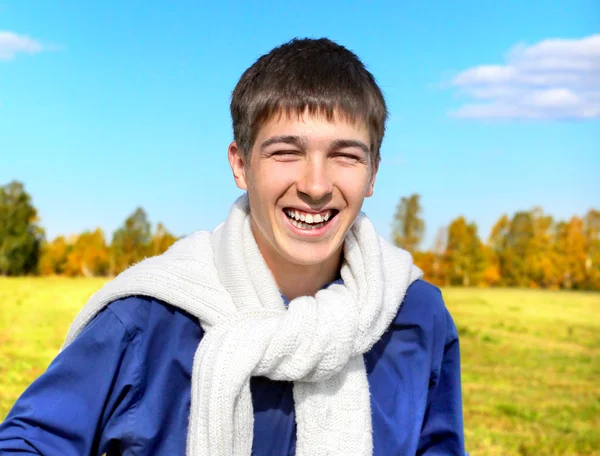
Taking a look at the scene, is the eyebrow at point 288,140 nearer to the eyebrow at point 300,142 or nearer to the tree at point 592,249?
the eyebrow at point 300,142

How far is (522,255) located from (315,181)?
24490 mm

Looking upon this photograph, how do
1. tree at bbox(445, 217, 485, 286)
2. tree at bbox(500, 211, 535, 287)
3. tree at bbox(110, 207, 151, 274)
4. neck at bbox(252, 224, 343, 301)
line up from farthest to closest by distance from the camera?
1. tree at bbox(500, 211, 535, 287)
2. tree at bbox(445, 217, 485, 286)
3. tree at bbox(110, 207, 151, 274)
4. neck at bbox(252, 224, 343, 301)

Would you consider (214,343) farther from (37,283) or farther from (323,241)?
(37,283)

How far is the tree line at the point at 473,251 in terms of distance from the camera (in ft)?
74.9

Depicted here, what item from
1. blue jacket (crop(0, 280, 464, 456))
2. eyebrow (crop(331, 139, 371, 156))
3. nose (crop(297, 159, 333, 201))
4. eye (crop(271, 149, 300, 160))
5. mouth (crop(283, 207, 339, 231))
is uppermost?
eyebrow (crop(331, 139, 371, 156))

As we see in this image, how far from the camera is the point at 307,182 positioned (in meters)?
2.28

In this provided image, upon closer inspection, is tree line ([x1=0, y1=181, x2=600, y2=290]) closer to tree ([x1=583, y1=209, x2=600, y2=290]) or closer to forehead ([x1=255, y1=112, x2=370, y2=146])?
tree ([x1=583, y1=209, x2=600, y2=290])

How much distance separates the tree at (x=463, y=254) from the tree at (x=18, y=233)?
579 inches

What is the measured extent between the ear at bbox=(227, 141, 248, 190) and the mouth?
0.29m

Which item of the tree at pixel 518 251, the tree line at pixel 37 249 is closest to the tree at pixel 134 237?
the tree line at pixel 37 249

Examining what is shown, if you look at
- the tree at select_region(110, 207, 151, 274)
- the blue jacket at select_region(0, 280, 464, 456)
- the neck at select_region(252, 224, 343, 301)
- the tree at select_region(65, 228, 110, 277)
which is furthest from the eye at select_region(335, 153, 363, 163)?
the tree at select_region(65, 228, 110, 277)

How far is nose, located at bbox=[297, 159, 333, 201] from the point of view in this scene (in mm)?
2270

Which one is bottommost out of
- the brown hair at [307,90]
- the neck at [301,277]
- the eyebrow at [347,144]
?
the neck at [301,277]

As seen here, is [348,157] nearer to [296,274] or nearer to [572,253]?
[296,274]
